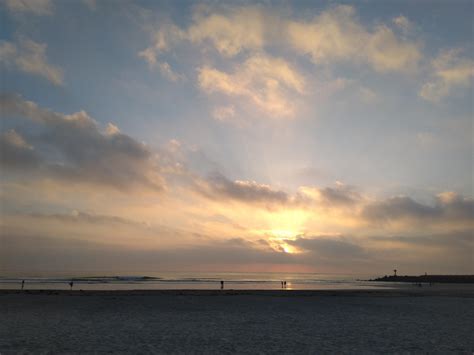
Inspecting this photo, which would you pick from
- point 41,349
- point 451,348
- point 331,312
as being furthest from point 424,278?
point 41,349

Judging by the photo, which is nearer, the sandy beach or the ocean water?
the sandy beach

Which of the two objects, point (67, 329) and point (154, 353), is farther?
point (67, 329)

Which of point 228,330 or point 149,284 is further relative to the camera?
point 149,284

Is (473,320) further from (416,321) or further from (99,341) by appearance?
(99,341)

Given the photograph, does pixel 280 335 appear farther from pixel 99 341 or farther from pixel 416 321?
pixel 416 321

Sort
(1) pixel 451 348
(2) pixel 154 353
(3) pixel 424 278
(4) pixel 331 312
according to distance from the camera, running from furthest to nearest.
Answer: (3) pixel 424 278 < (4) pixel 331 312 < (1) pixel 451 348 < (2) pixel 154 353

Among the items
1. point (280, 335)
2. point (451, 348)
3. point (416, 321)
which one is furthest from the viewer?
point (416, 321)

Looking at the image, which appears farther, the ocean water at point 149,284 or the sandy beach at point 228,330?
the ocean water at point 149,284

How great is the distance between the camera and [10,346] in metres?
14.1

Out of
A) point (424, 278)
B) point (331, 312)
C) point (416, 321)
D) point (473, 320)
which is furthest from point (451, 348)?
point (424, 278)

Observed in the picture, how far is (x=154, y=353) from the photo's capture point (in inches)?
523

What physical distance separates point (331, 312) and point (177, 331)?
545 inches

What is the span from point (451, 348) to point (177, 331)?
39.4 feet

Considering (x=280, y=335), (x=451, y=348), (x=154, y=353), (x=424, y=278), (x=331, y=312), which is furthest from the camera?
(x=424, y=278)
